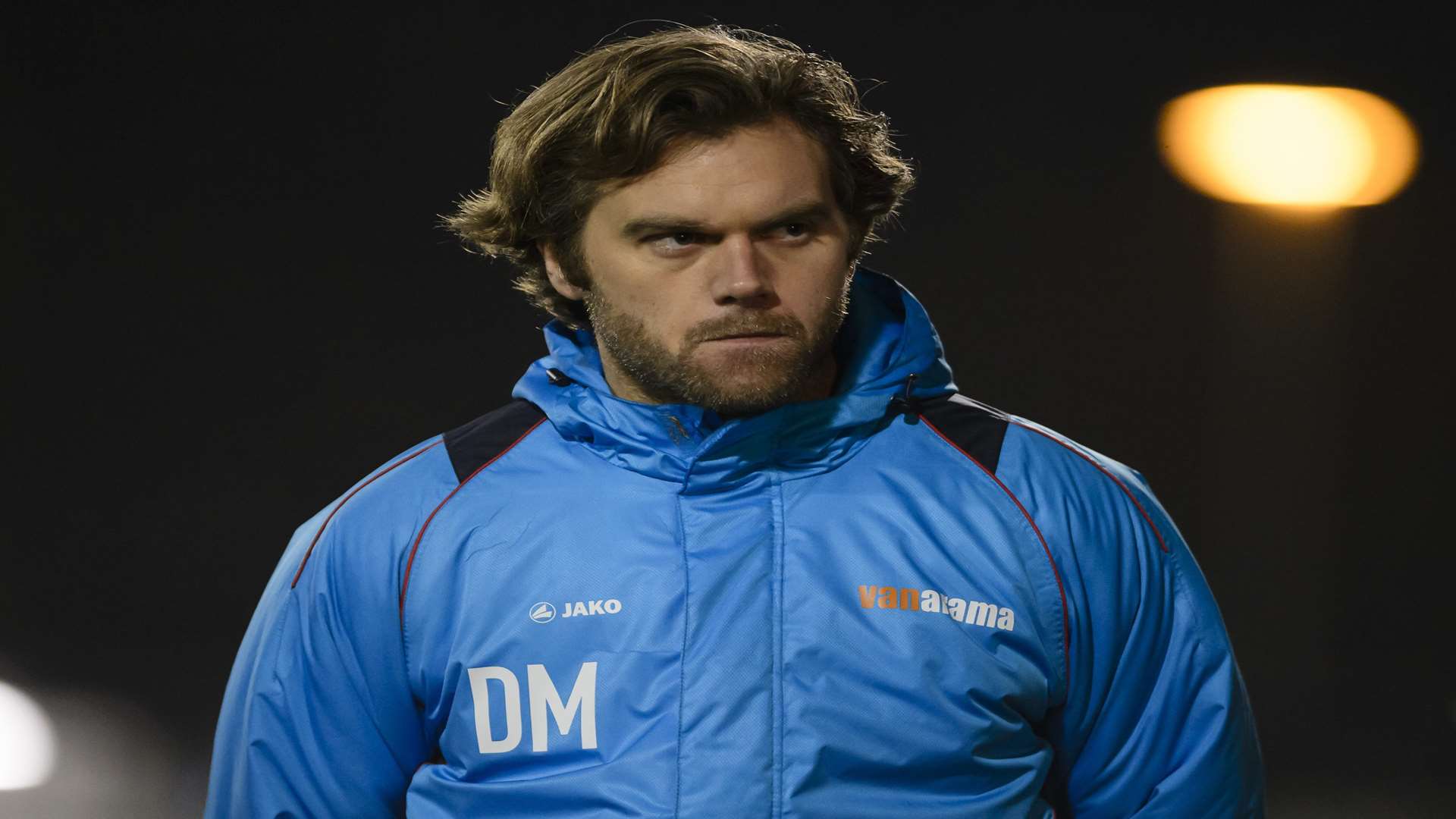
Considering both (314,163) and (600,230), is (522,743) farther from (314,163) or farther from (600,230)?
(314,163)

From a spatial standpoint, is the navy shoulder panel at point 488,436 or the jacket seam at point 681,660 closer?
the jacket seam at point 681,660

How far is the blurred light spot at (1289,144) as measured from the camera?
212 cm

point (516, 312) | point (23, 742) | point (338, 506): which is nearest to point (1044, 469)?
point (338, 506)

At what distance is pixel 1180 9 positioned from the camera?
83.1 inches

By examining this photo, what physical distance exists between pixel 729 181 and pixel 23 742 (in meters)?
1.34

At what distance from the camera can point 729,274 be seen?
43.0 inches

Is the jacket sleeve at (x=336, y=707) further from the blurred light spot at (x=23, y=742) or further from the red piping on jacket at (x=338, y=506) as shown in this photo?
the blurred light spot at (x=23, y=742)

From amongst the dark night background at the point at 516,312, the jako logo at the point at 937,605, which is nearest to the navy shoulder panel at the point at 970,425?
the jako logo at the point at 937,605

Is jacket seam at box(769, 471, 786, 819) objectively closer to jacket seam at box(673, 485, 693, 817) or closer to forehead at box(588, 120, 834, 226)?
jacket seam at box(673, 485, 693, 817)

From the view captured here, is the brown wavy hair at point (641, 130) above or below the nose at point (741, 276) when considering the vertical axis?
above

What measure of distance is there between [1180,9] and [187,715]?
1619 mm

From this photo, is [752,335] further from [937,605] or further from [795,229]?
[937,605]

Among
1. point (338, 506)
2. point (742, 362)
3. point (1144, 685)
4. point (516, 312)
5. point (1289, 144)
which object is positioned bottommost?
point (1144, 685)

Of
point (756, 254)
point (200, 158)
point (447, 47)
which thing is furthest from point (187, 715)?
point (756, 254)
